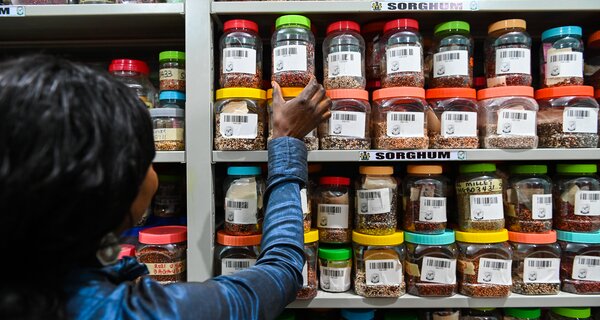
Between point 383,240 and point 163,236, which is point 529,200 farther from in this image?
point 163,236

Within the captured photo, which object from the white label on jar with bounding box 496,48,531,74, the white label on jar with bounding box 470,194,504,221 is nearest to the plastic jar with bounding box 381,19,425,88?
the white label on jar with bounding box 496,48,531,74

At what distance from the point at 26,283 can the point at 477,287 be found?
952 millimetres

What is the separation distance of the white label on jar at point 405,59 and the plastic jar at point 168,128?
0.57 metres

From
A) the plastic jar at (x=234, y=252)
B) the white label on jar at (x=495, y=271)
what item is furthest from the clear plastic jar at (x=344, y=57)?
the white label on jar at (x=495, y=271)

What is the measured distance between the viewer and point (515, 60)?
93 centimetres

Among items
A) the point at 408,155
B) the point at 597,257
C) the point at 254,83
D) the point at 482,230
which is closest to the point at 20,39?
the point at 254,83

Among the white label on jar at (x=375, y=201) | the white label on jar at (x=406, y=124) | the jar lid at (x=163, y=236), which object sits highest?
the white label on jar at (x=406, y=124)

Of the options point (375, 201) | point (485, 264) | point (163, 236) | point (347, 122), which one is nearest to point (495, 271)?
point (485, 264)

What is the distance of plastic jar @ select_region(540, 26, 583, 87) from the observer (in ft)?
3.05

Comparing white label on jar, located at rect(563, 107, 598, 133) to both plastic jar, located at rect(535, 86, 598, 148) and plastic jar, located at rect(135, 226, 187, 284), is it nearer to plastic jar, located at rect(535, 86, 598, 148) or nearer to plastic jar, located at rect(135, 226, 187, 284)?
plastic jar, located at rect(535, 86, 598, 148)

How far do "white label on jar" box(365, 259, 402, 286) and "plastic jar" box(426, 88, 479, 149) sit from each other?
12.9 inches

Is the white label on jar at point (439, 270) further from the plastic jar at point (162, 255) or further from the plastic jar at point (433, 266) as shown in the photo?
the plastic jar at point (162, 255)

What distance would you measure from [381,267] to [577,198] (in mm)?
543

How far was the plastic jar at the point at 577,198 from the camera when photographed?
943mm
